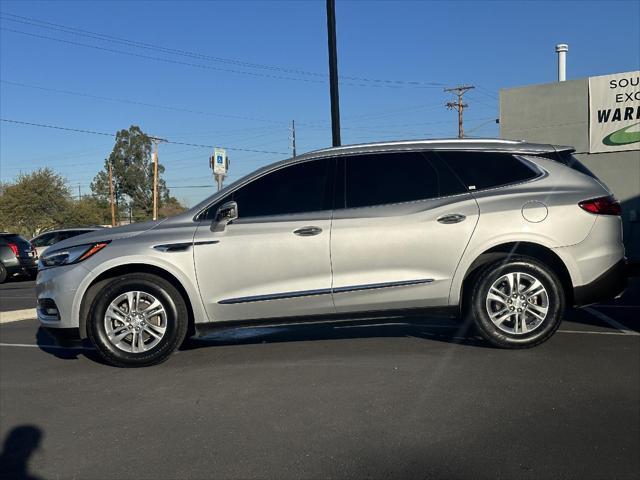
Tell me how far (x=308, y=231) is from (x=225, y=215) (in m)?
0.75

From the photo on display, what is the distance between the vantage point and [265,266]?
205 inches

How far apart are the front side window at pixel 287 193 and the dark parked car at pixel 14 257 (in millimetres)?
15331

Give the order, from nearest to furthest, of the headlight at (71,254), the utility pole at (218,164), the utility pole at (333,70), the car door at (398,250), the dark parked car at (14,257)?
1. the car door at (398,250)
2. the headlight at (71,254)
3. the utility pole at (333,70)
4. the utility pole at (218,164)
5. the dark parked car at (14,257)

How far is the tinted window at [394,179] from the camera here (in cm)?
536

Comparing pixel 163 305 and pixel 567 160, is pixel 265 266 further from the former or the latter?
pixel 567 160

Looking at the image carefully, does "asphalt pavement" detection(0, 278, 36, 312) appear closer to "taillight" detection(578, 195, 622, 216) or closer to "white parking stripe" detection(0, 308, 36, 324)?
"white parking stripe" detection(0, 308, 36, 324)

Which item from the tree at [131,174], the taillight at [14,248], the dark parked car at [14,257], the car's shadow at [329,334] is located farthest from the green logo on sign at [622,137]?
the tree at [131,174]

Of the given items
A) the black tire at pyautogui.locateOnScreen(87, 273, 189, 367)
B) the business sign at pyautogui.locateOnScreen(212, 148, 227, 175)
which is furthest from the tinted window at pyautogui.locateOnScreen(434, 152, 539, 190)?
the business sign at pyautogui.locateOnScreen(212, 148, 227, 175)

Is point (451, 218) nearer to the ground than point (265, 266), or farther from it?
farther from it

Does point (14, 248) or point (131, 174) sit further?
point (131, 174)

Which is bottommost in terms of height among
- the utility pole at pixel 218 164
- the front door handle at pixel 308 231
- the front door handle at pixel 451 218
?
the front door handle at pixel 308 231

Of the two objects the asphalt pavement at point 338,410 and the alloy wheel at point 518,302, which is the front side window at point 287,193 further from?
the alloy wheel at point 518,302

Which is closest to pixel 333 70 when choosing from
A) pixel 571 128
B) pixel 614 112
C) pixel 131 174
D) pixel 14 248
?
pixel 571 128

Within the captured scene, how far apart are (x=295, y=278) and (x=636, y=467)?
9.65 feet
